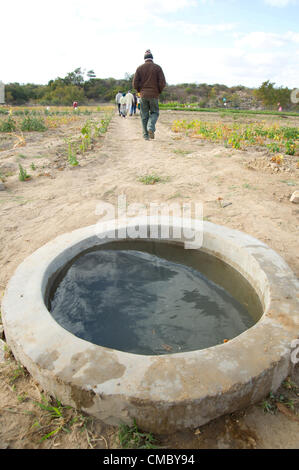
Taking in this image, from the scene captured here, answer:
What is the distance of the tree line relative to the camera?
37.3m

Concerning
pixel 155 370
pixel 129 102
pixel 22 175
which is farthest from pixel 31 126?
pixel 155 370

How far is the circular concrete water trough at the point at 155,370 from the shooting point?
123 centimetres

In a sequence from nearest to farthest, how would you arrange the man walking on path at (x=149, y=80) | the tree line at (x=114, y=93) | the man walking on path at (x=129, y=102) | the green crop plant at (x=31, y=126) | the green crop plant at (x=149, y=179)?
the green crop plant at (x=149, y=179) → the man walking on path at (x=149, y=80) → the green crop plant at (x=31, y=126) → the man walking on path at (x=129, y=102) → the tree line at (x=114, y=93)

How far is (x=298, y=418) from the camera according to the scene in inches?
52.3

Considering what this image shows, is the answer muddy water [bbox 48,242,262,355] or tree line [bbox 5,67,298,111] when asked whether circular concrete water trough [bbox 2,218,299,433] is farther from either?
tree line [bbox 5,67,298,111]

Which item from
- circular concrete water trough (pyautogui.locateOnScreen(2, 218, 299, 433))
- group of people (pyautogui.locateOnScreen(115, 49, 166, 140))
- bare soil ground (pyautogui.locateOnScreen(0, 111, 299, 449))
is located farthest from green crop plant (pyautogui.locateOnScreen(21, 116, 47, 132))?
circular concrete water trough (pyautogui.locateOnScreen(2, 218, 299, 433))

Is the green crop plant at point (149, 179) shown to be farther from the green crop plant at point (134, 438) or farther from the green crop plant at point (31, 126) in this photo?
the green crop plant at point (31, 126)

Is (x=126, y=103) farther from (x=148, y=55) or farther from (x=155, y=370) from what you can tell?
(x=155, y=370)

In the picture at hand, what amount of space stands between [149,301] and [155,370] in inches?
36.4

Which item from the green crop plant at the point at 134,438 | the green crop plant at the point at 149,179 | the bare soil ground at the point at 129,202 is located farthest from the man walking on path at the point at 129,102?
the green crop plant at the point at 134,438

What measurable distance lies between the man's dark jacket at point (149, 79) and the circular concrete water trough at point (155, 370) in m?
6.03

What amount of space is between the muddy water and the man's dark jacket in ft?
16.6
